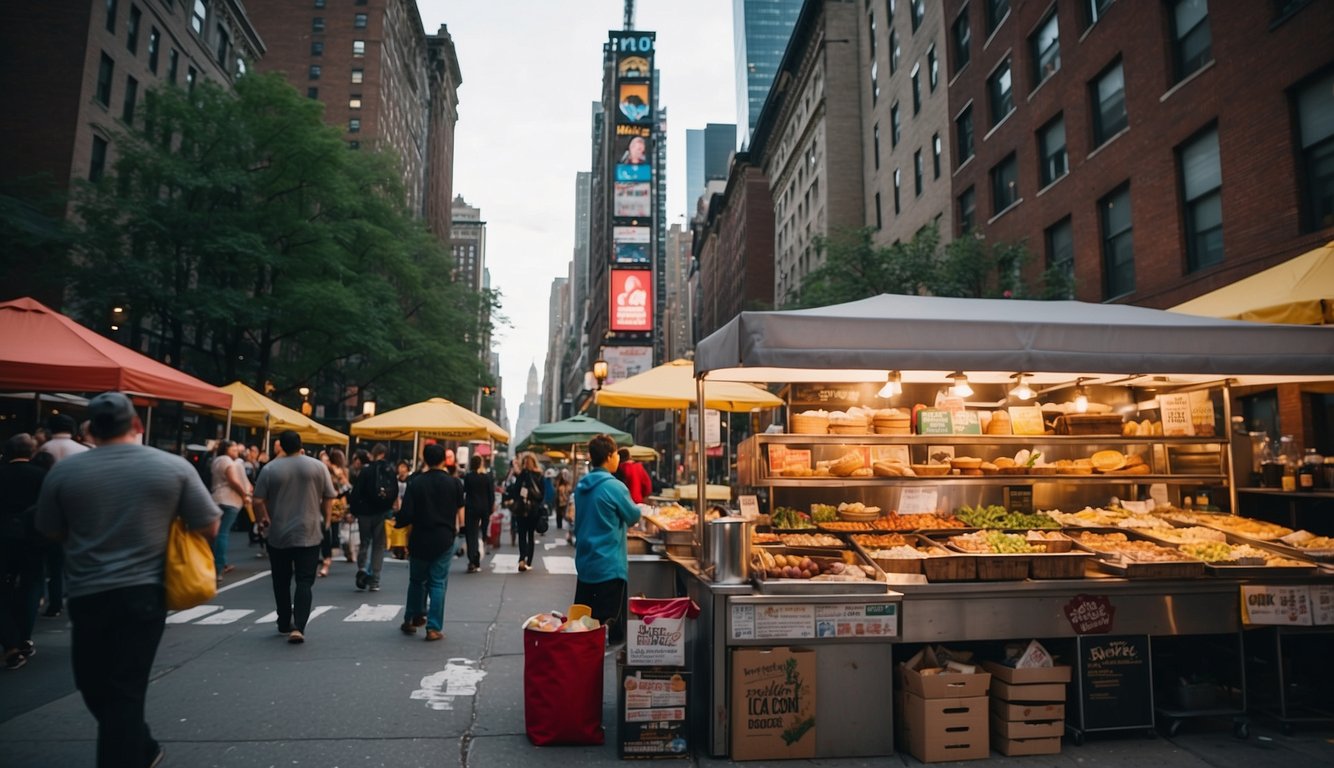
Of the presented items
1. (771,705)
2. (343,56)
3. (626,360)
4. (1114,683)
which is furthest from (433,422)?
(343,56)

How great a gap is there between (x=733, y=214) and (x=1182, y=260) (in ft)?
230

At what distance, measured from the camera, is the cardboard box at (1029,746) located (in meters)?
5.45

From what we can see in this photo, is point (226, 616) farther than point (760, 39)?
No

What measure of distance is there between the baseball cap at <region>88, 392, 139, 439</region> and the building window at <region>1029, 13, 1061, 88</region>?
78.2ft

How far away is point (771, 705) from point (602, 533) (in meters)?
2.13

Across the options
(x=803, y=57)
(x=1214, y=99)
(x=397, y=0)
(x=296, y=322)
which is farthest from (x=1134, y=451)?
(x=397, y=0)

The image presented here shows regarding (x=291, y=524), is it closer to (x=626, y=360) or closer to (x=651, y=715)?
(x=651, y=715)

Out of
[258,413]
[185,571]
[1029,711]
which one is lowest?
[1029,711]

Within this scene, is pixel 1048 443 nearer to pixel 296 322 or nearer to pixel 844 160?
pixel 296 322

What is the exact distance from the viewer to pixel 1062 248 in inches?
845

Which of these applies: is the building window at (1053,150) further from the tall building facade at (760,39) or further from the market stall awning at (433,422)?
the tall building facade at (760,39)

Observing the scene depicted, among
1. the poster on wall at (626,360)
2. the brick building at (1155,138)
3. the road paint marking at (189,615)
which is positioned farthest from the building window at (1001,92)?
the poster on wall at (626,360)

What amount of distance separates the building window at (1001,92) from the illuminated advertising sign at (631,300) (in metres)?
34.2

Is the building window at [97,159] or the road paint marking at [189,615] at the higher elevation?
the building window at [97,159]
